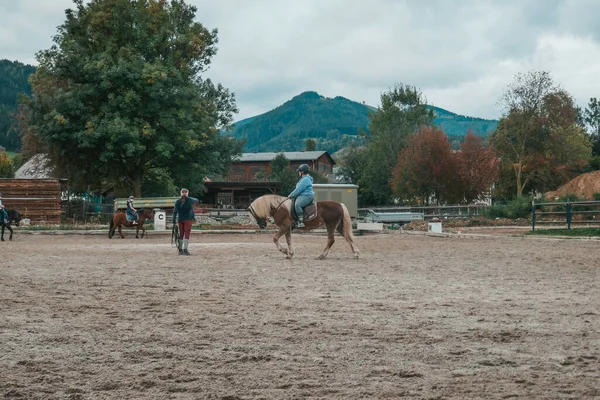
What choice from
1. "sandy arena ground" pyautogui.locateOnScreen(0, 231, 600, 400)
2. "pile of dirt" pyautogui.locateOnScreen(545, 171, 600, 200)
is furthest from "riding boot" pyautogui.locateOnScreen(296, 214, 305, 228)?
"pile of dirt" pyautogui.locateOnScreen(545, 171, 600, 200)

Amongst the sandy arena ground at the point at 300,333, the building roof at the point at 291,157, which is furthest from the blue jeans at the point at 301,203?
the building roof at the point at 291,157

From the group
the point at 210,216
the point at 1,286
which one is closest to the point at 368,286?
the point at 1,286

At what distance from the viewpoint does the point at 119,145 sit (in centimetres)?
4150

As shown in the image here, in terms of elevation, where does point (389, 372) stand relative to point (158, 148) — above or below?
below

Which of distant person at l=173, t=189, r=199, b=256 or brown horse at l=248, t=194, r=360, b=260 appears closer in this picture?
brown horse at l=248, t=194, r=360, b=260

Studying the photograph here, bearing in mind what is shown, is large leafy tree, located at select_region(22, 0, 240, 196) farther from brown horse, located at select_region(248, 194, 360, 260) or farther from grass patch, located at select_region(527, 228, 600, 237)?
brown horse, located at select_region(248, 194, 360, 260)

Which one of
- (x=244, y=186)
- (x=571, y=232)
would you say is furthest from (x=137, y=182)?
(x=244, y=186)

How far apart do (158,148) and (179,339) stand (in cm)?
3429

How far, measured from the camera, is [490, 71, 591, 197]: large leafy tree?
61.5 metres

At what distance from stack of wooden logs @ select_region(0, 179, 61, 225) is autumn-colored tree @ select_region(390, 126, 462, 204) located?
28106 millimetres

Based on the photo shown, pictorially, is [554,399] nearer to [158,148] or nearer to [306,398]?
[306,398]

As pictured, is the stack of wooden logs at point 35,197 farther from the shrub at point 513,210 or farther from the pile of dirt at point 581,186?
the pile of dirt at point 581,186

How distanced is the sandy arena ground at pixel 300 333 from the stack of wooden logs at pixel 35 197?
3088 cm

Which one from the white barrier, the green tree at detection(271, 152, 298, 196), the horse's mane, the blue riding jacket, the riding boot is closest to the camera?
the blue riding jacket
